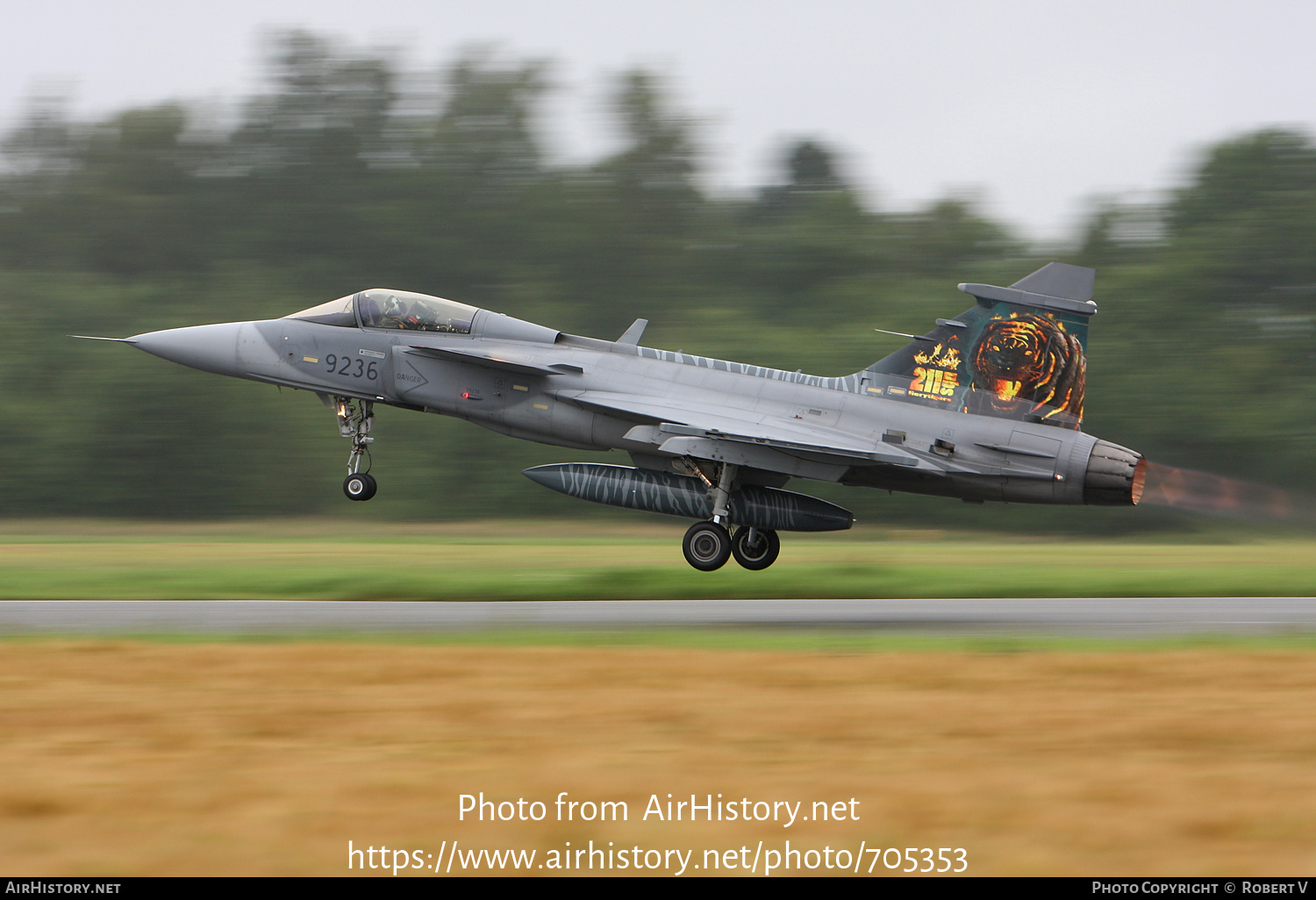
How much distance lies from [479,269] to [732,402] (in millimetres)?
31137

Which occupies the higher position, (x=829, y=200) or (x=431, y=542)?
(x=829, y=200)

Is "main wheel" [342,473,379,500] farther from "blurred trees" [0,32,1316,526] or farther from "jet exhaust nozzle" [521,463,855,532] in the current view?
"blurred trees" [0,32,1316,526]

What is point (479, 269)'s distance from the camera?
1865 inches

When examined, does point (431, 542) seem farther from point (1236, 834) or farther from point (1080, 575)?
point (1236, 834)

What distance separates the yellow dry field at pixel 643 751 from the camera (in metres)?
6.29

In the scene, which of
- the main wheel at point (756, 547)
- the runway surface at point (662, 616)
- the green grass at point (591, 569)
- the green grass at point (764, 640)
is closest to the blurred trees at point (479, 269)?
the green grass at point (591, 569)

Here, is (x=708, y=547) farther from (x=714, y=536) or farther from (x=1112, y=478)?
(x=1112, y=478)

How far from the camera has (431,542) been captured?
1166 inches

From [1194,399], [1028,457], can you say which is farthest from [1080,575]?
[1194,399]

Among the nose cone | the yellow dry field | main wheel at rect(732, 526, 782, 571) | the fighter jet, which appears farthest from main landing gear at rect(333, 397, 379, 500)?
the yellow dry field

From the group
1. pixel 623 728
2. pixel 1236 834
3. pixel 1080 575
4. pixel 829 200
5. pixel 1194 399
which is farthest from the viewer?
pixel 829 200

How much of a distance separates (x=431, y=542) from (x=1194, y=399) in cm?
2375

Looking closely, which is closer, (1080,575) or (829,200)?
(1080,575)

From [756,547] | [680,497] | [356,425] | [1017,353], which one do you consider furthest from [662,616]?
[356,425]
